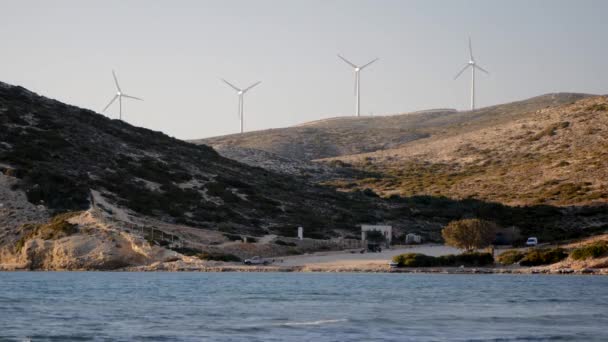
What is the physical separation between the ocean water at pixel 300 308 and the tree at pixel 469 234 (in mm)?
16704

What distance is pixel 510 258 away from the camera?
275 ft

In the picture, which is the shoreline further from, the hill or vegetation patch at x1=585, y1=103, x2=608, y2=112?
vegetation patch at x1=585, y1=103, x2=608, y2=112

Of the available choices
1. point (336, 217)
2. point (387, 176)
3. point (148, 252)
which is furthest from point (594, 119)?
point (148, 252)

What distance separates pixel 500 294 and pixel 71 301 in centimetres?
2214

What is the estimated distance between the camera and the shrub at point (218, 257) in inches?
3322

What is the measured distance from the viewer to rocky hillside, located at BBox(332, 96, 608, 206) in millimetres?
131375

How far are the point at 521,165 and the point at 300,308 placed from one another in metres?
114

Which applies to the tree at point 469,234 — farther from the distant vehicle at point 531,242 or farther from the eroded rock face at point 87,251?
the eroded rock face at point 87,251

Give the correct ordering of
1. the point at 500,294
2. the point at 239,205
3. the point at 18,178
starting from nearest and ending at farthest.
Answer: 1. the point at 500,294
2. the point at 18,178
3. the point at 239,205

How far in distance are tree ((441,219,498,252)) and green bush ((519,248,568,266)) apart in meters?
7.21

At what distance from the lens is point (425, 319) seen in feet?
141

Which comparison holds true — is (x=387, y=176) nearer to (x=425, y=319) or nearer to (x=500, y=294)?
(x=500, y=294)

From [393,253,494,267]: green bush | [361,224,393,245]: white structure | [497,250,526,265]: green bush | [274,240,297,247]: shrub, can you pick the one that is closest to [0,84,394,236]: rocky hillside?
[361,224,393,245]: white structure

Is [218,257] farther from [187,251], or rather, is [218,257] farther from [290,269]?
[290,269]
